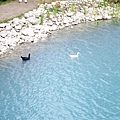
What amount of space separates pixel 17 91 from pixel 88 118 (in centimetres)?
Answer: 383

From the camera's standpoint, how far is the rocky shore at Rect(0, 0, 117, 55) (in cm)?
2281

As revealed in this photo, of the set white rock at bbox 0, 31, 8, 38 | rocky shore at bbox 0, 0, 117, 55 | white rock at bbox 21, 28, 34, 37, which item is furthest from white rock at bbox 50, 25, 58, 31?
white rock at bbox 0, 31, 8, 38

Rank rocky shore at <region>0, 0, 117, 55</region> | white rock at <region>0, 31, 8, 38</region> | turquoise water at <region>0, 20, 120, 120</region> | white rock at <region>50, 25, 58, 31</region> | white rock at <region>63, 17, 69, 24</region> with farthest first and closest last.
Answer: white rock at <region>63, 17, 69, 24</region> < white rock at <region>50, 25, 58, 31</region> < rocky shore at <region>0, 0, 117, 55</region> < white rock at <region>0, 31, 8, 38</region> < turquoise water at <region>0, 20, 120, 120</region>

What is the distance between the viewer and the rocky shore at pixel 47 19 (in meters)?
22.8

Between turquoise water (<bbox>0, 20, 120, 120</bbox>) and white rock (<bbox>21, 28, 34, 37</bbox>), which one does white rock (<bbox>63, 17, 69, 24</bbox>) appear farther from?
white rock (<bbox>21, 28, 34, 37</bbox>)

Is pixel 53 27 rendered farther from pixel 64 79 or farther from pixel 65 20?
pixel 64 79

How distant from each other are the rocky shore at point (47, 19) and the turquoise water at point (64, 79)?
785 mm

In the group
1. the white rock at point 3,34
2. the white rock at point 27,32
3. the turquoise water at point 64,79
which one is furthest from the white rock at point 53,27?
the white rock at point 3,34

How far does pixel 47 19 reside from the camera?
84.0 ft

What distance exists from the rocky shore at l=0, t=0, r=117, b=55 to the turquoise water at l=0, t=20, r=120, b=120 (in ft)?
2.57

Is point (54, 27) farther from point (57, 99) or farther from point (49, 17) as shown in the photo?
point (57, 99)

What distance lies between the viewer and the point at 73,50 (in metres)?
21.5

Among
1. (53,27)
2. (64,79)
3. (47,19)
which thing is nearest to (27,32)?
(53,27)

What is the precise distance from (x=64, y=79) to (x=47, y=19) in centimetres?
848
